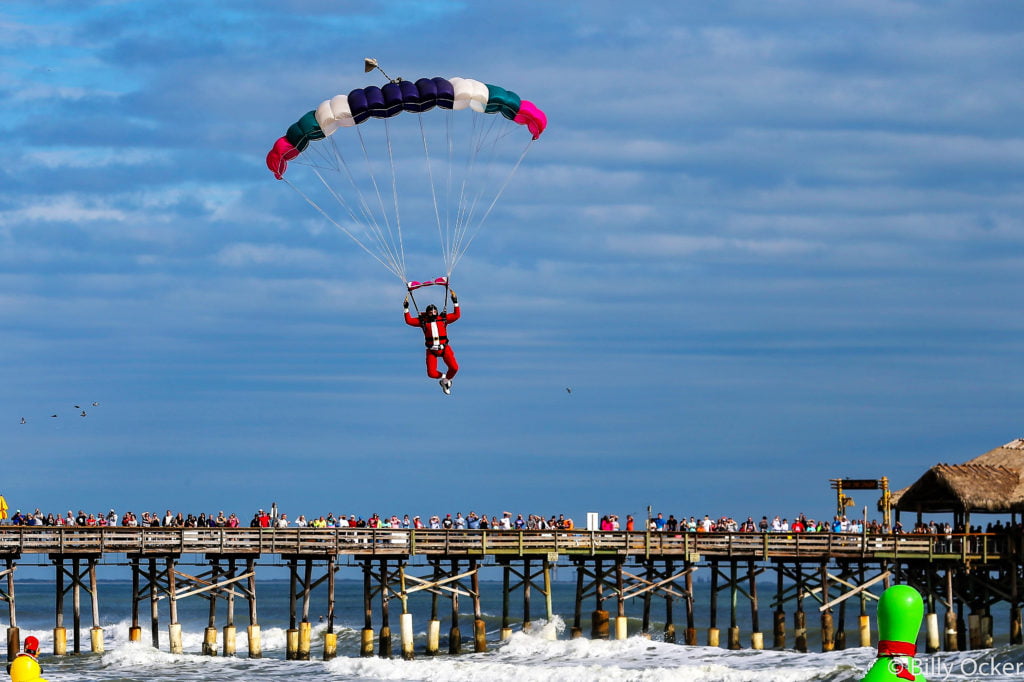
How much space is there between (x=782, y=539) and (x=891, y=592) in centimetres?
3311

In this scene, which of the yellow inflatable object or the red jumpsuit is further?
the red jumpsuit

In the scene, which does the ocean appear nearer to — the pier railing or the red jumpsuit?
the pier railing

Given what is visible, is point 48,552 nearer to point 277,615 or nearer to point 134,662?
point 134,662

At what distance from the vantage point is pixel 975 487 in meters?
46.3

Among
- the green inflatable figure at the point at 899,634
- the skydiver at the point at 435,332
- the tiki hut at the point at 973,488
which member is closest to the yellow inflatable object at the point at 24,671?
the green inflatable figure at the point at 899,634

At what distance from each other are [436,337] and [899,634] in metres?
26.3

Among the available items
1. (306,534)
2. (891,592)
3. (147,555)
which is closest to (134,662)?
(147,555)

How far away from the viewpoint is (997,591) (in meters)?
46.9

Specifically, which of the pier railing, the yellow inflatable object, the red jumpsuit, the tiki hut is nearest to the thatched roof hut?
the tiki hut

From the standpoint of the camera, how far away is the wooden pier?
4297cm

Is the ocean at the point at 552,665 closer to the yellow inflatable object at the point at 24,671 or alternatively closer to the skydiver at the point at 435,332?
the skydiver at the point at 435,332

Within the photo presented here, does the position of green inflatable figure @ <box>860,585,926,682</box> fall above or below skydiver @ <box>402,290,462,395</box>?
below

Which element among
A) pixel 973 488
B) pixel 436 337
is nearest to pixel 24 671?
pixel 436 337

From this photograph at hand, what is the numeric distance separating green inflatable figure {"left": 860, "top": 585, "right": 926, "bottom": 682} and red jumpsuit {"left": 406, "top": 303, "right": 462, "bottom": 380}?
26.1 metres
